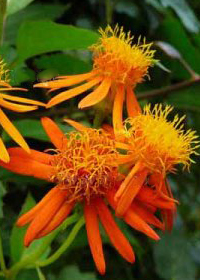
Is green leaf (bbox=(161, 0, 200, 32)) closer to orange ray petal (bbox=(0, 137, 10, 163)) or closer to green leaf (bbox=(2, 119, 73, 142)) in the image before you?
green leaf (bbox=(2, 119, 73, 142))

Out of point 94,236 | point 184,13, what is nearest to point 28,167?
point 94,236

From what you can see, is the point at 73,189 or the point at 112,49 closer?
the point at 73,189

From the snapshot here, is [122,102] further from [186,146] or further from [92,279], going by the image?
[92,279]

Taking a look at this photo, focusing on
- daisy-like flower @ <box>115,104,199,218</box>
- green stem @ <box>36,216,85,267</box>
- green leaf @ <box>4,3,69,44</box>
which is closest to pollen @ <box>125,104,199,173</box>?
daisy-like flower @ <box>115,104,199,218</box>

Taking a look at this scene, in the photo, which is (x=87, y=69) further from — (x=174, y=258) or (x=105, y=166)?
(x=174, y=258)

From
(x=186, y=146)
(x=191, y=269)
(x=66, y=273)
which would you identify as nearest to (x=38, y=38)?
(x=186, y=146)

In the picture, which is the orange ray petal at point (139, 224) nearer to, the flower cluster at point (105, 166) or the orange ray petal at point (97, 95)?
the flower cluster at point (105, 166)

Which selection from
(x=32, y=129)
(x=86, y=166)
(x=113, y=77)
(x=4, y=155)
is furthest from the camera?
(x=32, y=129)
